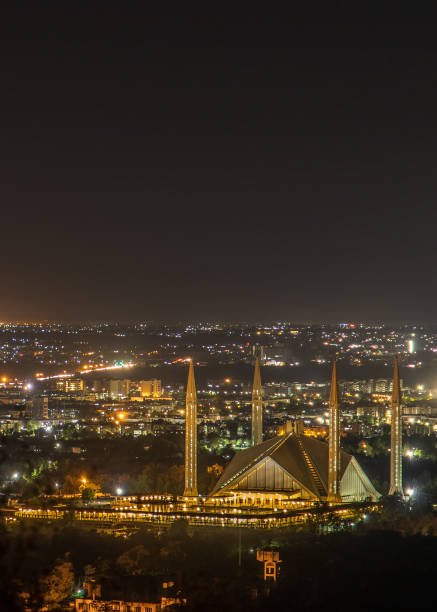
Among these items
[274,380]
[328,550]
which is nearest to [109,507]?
[328,550]

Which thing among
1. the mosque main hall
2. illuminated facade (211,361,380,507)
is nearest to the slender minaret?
the mosque main hall

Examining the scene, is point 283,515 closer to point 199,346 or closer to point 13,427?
point 13,427

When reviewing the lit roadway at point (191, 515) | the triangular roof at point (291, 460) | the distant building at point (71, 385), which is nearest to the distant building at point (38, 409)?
the distant building at point (71, 385)

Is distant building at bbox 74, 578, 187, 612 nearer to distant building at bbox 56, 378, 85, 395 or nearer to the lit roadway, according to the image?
the lit roadway

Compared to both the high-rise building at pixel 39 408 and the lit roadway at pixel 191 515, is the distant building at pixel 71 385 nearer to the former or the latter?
the high-rise building at pixel 39 408

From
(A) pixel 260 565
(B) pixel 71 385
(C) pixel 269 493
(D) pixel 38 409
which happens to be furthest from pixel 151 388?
(A) pixel 260 565
